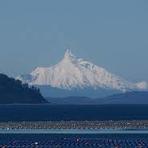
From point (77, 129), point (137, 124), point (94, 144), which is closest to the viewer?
point (94, 144)

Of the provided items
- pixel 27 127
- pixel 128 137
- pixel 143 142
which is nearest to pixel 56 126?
pixel 27 127

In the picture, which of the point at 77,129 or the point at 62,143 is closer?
the point at 62,143

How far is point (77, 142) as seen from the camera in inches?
3580

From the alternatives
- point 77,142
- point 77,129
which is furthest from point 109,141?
point 77,129

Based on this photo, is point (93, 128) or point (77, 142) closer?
point (77, 142)

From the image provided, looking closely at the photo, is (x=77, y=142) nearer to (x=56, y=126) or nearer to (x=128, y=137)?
(x=128, y=137)

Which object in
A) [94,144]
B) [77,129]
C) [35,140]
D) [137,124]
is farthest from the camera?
[137,124]

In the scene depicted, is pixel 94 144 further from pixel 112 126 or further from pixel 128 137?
pixel 112 126

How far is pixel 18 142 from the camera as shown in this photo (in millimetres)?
90938

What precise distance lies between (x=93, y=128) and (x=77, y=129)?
96.4 inches

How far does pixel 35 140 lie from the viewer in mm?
94250

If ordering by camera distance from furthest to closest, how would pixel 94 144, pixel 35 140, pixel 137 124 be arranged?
pixel 137 124 < pixel 35 140 < pixel 94 144

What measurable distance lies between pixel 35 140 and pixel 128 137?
32.9 ft

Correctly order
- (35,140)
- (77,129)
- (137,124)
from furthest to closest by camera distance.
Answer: (137,124)
(77,129)
(35,140)
